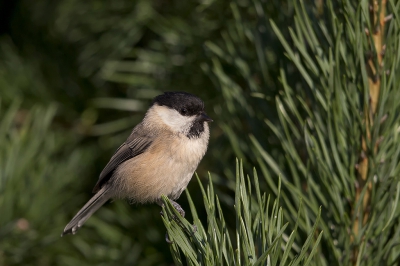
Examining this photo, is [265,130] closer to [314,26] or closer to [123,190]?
[314,26]

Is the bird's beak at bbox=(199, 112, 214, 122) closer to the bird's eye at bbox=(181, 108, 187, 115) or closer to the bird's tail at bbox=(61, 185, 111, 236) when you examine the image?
the bird's eye at bbox=(181, 108, 187, 115)

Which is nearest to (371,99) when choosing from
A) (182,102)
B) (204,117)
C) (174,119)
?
(204,117)

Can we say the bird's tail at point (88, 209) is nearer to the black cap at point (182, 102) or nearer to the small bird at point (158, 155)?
the small bird at point (158, 155)

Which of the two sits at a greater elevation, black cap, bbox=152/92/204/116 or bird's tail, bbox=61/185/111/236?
black cap, bbox=152/92/204/116

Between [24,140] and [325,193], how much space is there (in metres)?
1.17

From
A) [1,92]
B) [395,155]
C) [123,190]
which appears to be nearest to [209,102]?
[123,190]

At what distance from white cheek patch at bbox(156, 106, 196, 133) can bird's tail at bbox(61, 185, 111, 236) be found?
42 cm

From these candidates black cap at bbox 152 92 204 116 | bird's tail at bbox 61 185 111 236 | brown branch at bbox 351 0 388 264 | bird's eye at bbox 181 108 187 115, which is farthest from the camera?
bird's eye at bbox 181 108 187 115

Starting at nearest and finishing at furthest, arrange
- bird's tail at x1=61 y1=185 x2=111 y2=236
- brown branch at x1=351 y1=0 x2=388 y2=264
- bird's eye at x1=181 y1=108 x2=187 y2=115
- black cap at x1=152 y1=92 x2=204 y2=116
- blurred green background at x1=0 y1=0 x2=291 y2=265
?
brown branch at x1=351 y1=0 x2=388 y2=264
blurred green background at x1=0 y1=0 x2=291 y2=265
bird's tail at x1=61 y1=185 x2=111 y2=236
black cap at x1=152 y1=92 x2=204 y2=116
bird's eye at x1=181 y1=108 x2=187 y2=115

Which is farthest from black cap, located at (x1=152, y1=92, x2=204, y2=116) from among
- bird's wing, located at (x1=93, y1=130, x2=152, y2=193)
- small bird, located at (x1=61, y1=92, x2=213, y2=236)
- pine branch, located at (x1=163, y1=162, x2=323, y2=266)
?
pine branch, located at (x1=163, y1=162, x2=323, y2=266)

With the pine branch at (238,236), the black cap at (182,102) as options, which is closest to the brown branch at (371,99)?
the pine branch at (238,236)

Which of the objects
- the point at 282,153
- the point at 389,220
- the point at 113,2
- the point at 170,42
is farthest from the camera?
the point at 113,2

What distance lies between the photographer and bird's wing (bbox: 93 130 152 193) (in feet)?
7.06

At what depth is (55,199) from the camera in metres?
1.86
